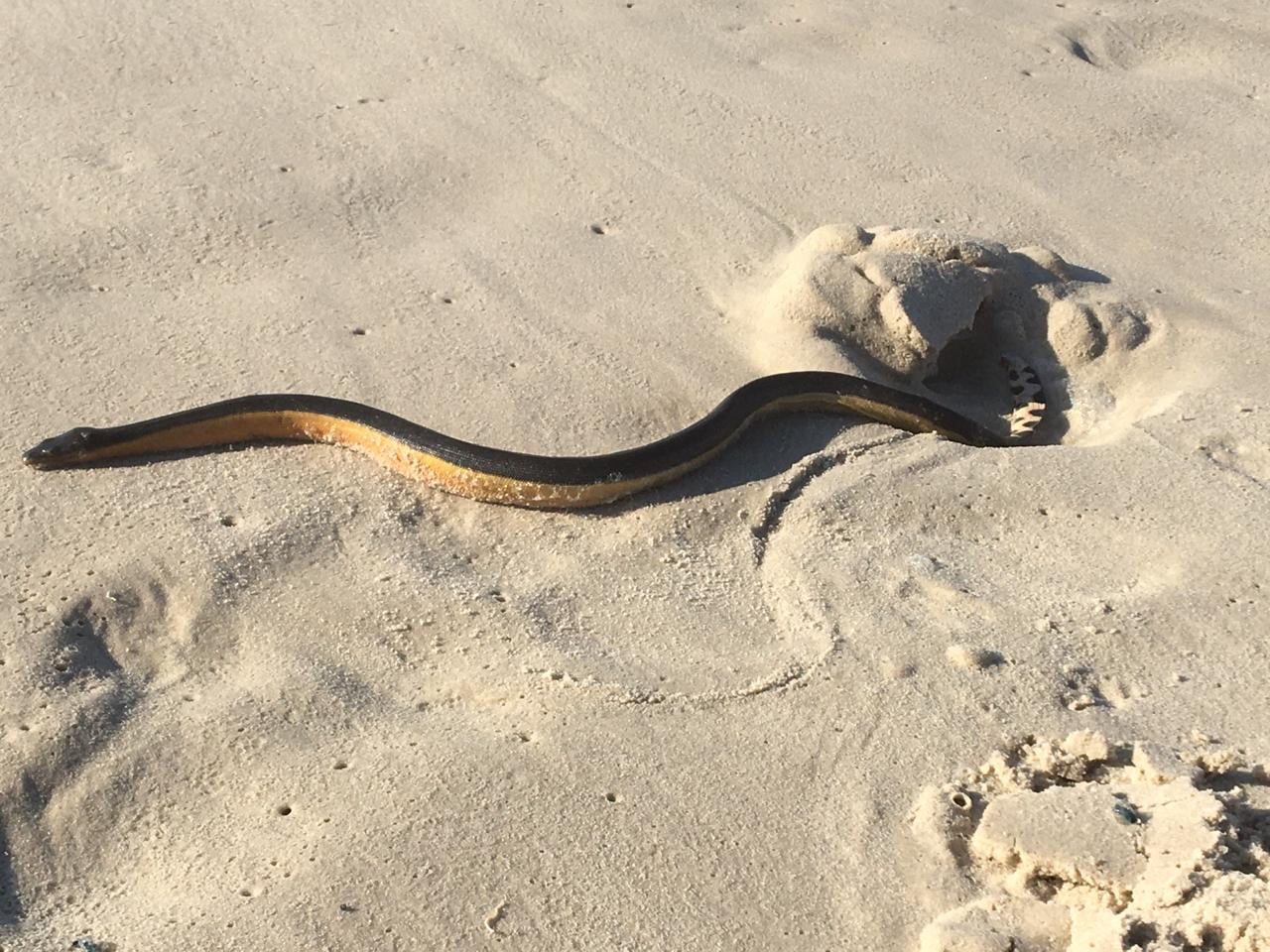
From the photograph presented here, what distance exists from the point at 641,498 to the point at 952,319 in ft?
5.40

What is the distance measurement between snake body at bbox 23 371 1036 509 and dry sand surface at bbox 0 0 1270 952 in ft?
0.24

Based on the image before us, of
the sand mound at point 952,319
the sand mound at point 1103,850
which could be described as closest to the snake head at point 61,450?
the sand mound at point 952,319

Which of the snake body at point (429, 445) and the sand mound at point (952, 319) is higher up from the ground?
the sand mound at point (952, 319)

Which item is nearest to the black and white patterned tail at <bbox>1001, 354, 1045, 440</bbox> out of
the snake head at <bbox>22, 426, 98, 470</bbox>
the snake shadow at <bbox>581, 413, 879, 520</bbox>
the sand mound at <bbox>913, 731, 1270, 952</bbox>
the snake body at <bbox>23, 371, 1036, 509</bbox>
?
the snake shadow at <bbox>581, 413, 879, 520</bbox>

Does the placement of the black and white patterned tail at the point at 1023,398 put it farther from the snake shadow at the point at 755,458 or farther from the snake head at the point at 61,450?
the snake head at the point at 61,450

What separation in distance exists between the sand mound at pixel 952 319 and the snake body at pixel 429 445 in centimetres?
53

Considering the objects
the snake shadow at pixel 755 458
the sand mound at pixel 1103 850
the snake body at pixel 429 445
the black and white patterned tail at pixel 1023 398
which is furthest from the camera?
the black and white patterned tail at pixel 1023 398

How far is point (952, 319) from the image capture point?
5527 mm

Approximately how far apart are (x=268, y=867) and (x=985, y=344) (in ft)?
12.3

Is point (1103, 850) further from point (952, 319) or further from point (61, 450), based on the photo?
point (61, 450)

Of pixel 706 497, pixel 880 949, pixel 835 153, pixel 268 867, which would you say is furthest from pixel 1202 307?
pixel 268 867

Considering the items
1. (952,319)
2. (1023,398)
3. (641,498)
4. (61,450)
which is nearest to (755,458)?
(641,498)

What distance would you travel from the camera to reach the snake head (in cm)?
464

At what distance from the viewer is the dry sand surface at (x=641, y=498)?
3.30 meters
